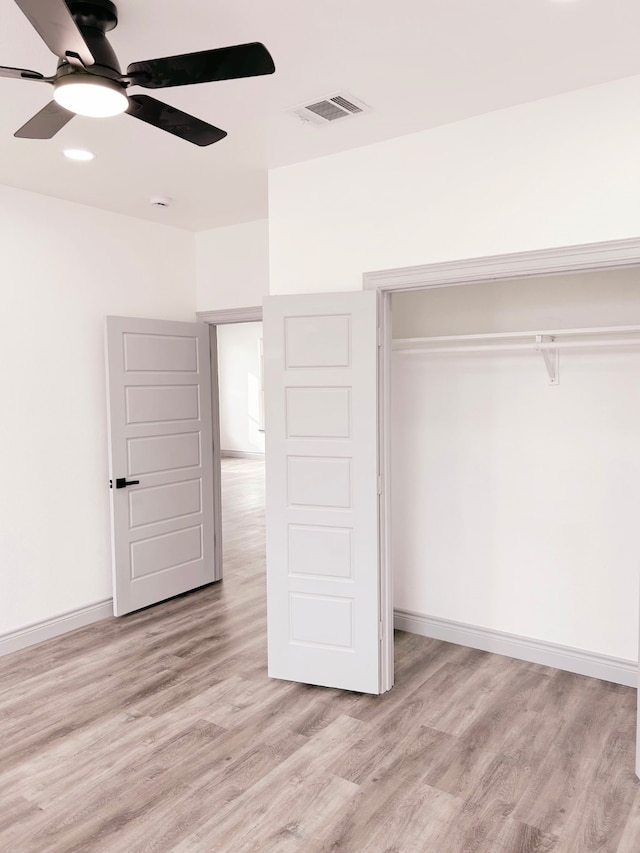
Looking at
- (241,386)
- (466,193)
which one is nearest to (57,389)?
(466,193)

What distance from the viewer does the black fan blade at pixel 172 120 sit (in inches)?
79.9

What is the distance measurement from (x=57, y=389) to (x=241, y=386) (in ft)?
28.9

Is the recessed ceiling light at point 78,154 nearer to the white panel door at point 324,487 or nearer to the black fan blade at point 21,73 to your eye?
the white panel door at point 324,487

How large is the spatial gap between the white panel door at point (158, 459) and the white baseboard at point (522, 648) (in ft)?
5.80

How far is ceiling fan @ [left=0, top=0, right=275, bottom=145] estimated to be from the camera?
5.41ft

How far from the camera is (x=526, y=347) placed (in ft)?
11.6

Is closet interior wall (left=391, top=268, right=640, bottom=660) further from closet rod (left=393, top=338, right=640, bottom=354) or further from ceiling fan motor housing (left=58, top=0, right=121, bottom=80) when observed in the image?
ceiling fan motor housing (left=58, top=0, right=121, bottom=80)

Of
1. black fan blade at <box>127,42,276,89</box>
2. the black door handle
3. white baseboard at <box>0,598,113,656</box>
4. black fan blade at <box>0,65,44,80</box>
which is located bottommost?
white baseboard at <box>0,598,113,656</box>

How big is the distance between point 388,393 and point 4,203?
2626 millimetres

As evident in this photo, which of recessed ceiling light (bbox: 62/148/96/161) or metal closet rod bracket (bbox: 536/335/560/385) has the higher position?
recessed ceiling light (bbox: 62/148/96/161)

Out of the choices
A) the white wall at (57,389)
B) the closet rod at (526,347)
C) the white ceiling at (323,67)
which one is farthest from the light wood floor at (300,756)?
the white ceiling at (323,67)

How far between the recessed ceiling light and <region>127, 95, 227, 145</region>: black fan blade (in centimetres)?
126

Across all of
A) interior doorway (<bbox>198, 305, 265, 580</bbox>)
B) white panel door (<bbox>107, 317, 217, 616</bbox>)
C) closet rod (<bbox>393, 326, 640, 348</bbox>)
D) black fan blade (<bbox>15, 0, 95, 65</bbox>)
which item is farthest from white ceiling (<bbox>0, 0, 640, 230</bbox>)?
interior doorway (<bbox>198, 305, 265, 580</bbox>)

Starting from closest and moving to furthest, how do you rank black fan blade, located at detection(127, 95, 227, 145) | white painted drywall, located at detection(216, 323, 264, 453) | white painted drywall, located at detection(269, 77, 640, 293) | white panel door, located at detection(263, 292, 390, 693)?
black fan blade, located at detection(127, 95, 227, 145)
white painted drywall, located at detection(269, 77, 640, 293)
white panel door, located at detection(263, 292, 390, 693)
white painted drywall, located at detection(216, 323, 264, 453)
